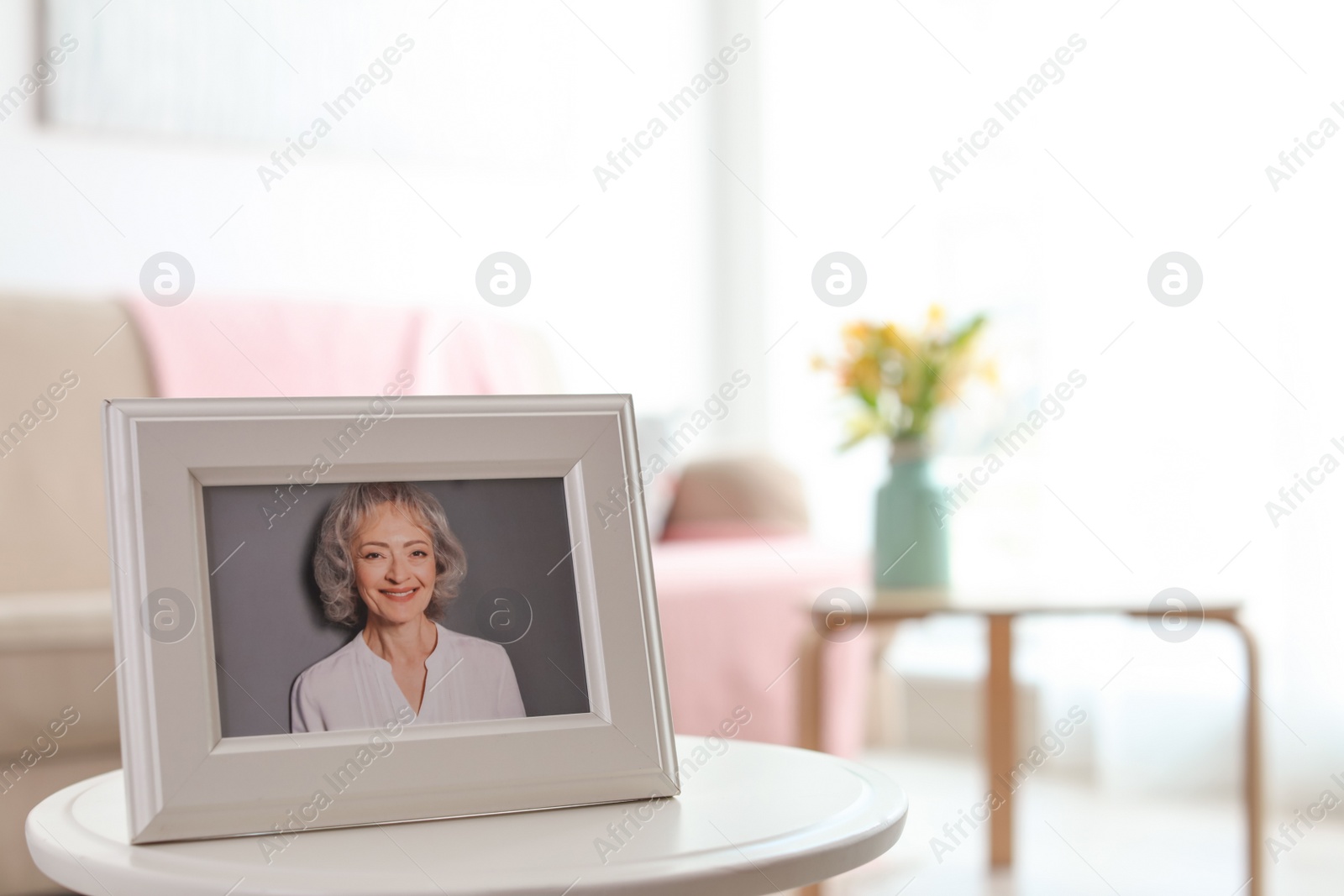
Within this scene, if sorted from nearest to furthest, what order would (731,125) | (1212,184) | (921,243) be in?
(1212,184) < (921,243) < (731,125)

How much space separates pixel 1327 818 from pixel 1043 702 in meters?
0.64

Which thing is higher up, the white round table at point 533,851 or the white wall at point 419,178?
the white wall at point 419,178

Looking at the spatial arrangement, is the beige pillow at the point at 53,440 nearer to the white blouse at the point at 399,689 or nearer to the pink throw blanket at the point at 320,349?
the pink throw blanket at the point at 320,349

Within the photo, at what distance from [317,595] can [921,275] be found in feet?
8.58

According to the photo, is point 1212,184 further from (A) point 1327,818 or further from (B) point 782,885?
(B) point 782,885

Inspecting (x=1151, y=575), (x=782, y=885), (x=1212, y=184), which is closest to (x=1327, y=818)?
(x=1151, y=575)

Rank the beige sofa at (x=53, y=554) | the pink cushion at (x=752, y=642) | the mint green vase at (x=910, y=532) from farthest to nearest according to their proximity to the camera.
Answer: the pink cushion at (x=752, y=642) → the mint green vase at (x=910, y=532) → the beige sofa at (x=53, y=554)

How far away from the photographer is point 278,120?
2.56 m

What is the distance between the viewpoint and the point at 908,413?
5.56 feet

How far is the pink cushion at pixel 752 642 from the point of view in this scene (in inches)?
75.2

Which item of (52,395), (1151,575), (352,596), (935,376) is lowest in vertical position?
(1151,575)

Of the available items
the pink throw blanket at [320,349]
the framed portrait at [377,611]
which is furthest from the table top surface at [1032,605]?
the framed portrait at [377,611]

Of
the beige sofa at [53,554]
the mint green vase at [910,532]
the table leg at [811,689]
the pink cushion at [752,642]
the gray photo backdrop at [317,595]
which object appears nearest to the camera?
the gray photo backdrop at [317,595]

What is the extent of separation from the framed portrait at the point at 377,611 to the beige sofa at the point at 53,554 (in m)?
0.98
